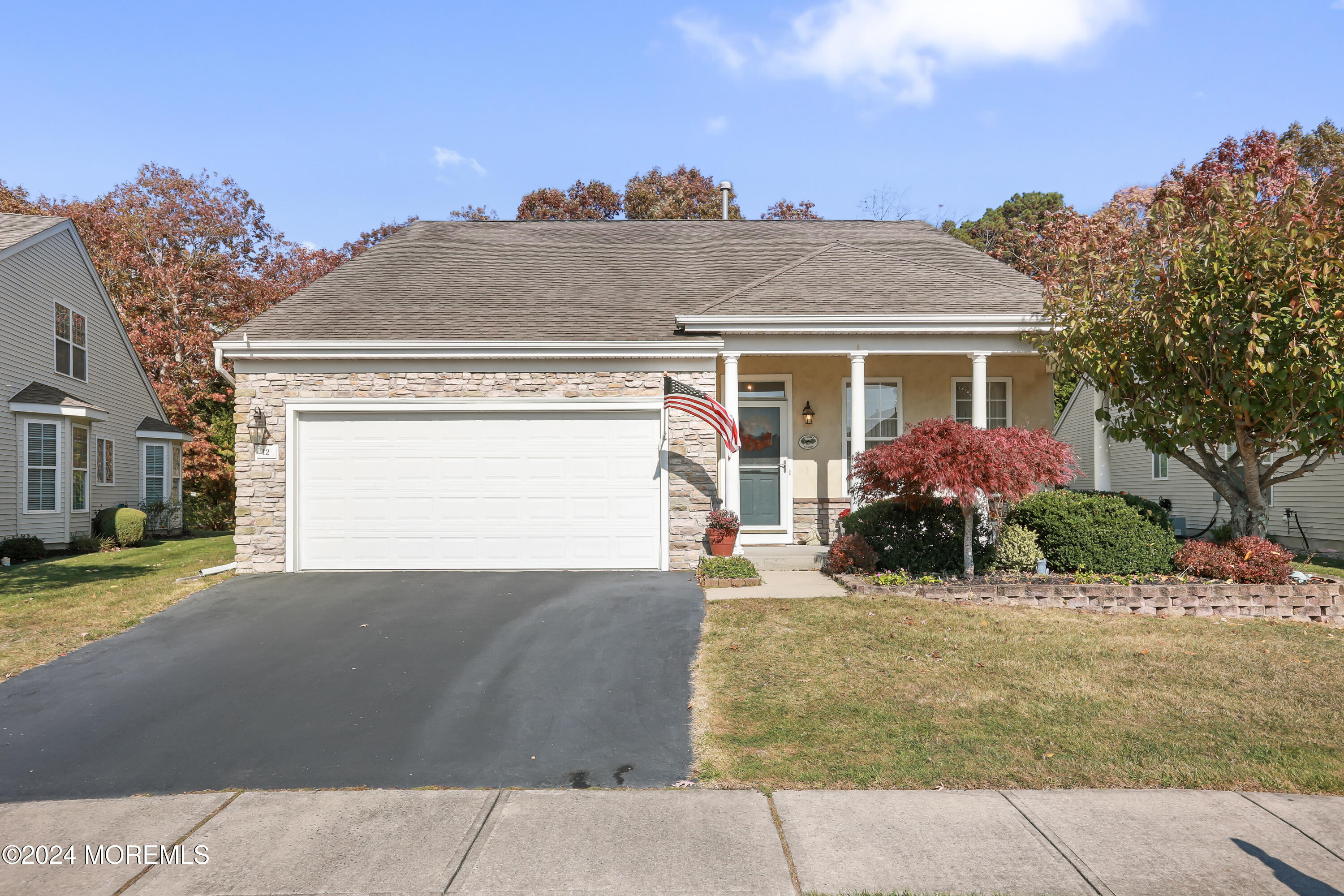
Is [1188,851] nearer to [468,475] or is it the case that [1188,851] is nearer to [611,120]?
[468,475]

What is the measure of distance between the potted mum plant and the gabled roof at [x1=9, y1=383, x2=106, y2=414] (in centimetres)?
1381

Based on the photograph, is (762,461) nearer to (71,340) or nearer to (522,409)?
(522,409)

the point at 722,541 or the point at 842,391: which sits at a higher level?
the point at 842,391

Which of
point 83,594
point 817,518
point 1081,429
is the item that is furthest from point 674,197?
point 83,594

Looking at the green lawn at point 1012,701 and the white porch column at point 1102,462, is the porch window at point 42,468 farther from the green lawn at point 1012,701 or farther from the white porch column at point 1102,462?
the white porch column at point 1102,462

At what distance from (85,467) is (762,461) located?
14.7m

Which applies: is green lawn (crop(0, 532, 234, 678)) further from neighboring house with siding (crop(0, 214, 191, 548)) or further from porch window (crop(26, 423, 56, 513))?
neighboring house with siding (crop(0, 214, 191, 548))

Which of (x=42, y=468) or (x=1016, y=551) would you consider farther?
(x=42, y=468)

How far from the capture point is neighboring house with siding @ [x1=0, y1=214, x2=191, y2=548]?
48.3 feet

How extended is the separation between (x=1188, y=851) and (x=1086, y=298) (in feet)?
25.2

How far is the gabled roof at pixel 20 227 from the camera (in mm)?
14906

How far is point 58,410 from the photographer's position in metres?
15.4

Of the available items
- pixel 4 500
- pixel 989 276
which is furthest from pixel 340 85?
pixel 989 276

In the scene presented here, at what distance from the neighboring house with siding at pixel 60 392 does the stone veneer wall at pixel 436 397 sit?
7787 mm
